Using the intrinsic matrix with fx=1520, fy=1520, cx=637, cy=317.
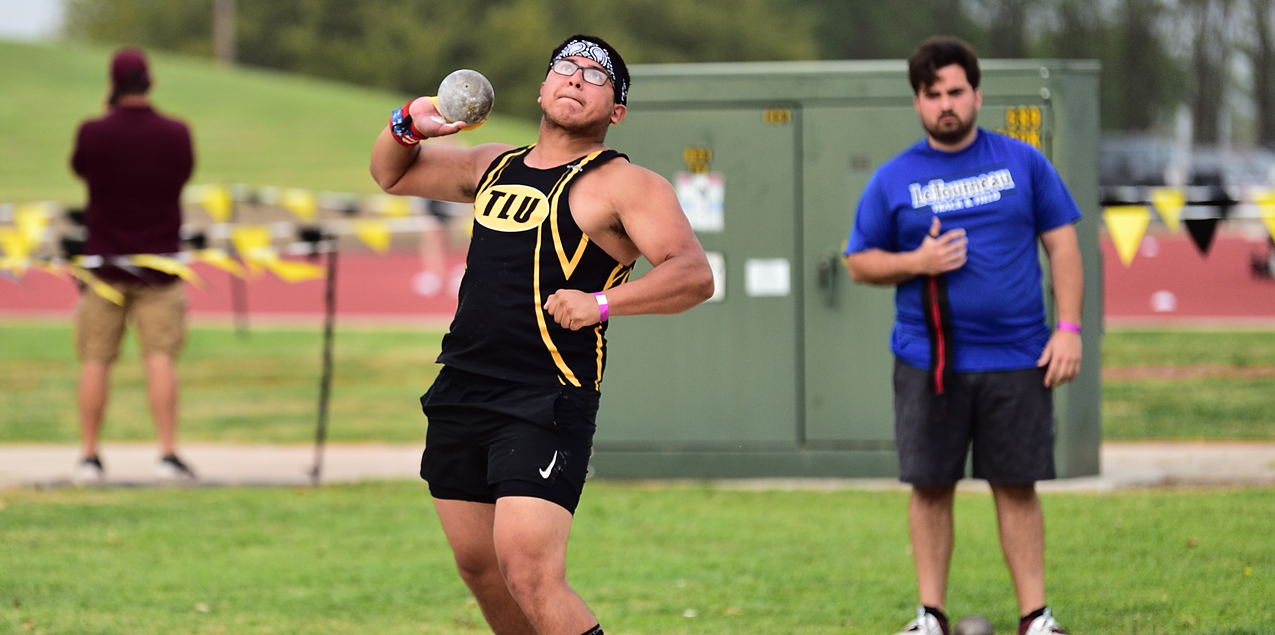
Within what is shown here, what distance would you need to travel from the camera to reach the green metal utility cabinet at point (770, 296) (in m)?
7.75

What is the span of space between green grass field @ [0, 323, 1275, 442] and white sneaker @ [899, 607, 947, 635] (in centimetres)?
472

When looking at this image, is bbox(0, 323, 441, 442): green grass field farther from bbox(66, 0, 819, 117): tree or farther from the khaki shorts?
bbox(66, 0, 819, 117): tree

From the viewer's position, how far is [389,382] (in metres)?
12.3

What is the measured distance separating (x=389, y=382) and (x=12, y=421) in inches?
116

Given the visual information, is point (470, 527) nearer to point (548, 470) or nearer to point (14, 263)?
point (548, 470)

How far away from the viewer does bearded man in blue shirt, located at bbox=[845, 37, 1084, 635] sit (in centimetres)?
471

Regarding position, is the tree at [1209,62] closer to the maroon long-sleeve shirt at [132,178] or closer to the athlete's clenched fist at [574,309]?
the maroon long-sleeve shirt at [132,178]

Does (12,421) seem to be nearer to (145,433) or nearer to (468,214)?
(145,433)

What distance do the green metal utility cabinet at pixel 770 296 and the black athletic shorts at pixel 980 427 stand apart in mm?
2882

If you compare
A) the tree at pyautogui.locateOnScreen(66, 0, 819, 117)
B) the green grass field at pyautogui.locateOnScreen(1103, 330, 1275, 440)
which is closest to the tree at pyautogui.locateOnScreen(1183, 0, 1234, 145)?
the tree at pyautogui.locateOnScreen(66, 0, 819, 117)

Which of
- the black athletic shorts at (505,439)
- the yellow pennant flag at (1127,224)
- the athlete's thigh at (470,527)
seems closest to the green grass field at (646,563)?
the athlete's thigh at (470,527)

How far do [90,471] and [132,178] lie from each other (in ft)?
5.14

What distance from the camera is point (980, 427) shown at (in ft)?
15.8

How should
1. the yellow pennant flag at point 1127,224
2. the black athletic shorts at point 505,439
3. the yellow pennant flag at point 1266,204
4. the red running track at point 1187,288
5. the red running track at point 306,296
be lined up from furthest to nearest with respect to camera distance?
1. the red running track at point 306,296
2. the red running track at point 1187,288
3. the yellow pennant flag at point 1127,224
4. the yellow pennant flag at point 1266,204
5. the black athletic shorts at point 505,439
